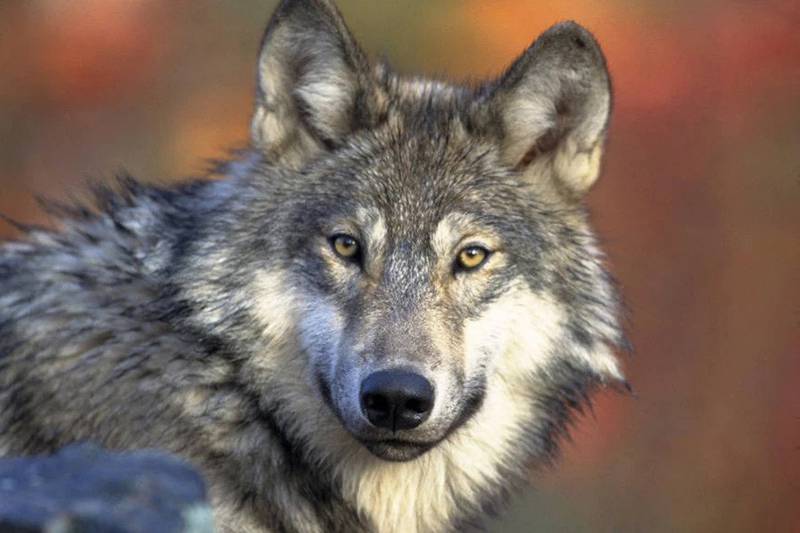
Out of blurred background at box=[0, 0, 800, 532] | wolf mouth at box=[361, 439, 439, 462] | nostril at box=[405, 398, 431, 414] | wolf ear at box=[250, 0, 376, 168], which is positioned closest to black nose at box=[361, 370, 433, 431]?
nostril at box=[405, 398, 431, 414]

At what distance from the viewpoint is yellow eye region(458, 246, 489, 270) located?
4746 mm

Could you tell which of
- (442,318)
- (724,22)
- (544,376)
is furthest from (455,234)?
(724,22)

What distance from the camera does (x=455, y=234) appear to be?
473cm

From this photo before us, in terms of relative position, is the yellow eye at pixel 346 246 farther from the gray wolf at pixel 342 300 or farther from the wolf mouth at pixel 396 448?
the wolf mouth at pixel 396 448

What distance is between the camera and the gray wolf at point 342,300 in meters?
4.60

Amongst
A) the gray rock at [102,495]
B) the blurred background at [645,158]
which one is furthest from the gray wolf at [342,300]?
the blurred background at [645,158]

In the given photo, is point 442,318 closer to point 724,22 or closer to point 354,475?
point 354,475

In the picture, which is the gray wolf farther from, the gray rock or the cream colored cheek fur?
the gray rock

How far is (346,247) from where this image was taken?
4.74 m

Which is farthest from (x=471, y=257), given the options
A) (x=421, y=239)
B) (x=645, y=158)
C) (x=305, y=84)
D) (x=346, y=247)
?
(x=645, y=158)

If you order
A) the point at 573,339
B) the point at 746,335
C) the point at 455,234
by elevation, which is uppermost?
the point at 455,234

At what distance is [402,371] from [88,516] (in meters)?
1.51

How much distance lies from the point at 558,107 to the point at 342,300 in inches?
43.5

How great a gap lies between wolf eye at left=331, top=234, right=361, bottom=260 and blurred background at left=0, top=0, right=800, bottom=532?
21.2 feet
